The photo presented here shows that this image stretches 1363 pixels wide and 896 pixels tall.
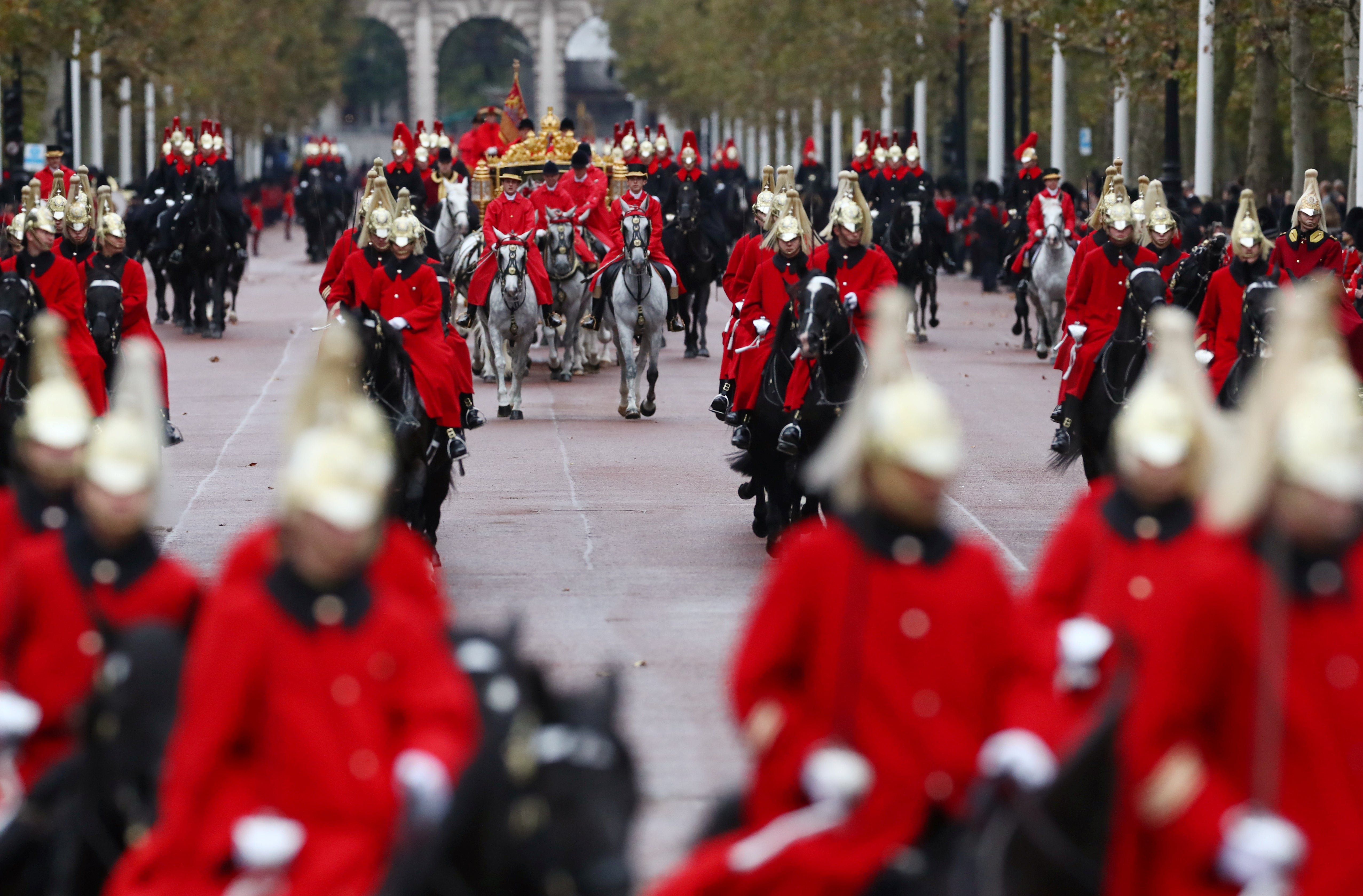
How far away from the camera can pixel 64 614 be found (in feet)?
19.9

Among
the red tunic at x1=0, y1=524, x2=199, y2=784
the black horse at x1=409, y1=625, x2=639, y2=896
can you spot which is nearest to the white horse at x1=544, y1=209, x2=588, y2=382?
the red tunic at x1=0, y1=524, x2=199, y2=784

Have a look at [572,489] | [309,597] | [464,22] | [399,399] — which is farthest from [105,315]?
[464,22]

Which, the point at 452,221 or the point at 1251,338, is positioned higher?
the point at 452,221

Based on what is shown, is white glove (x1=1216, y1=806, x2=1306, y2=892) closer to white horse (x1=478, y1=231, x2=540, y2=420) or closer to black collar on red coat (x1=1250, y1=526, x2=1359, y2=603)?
black collar on red coat (x1=1250, y1=526, x2=1359, y2=603)

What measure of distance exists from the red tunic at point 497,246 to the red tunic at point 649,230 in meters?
0.63

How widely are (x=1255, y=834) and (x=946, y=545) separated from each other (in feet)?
3.16

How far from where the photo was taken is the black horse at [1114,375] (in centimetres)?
1436

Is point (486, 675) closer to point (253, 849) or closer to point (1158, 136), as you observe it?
point (253, 849)

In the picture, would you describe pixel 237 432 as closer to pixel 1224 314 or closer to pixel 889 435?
pixel 1224 314

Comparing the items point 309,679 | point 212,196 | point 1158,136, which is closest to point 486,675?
point 309,679

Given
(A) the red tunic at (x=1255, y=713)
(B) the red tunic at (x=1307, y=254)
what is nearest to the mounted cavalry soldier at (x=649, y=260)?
(B) the red tunic at (x=1307, y=254)

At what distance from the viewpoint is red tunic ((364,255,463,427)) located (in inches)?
542

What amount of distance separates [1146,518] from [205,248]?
2575 cm

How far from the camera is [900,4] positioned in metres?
52.4
